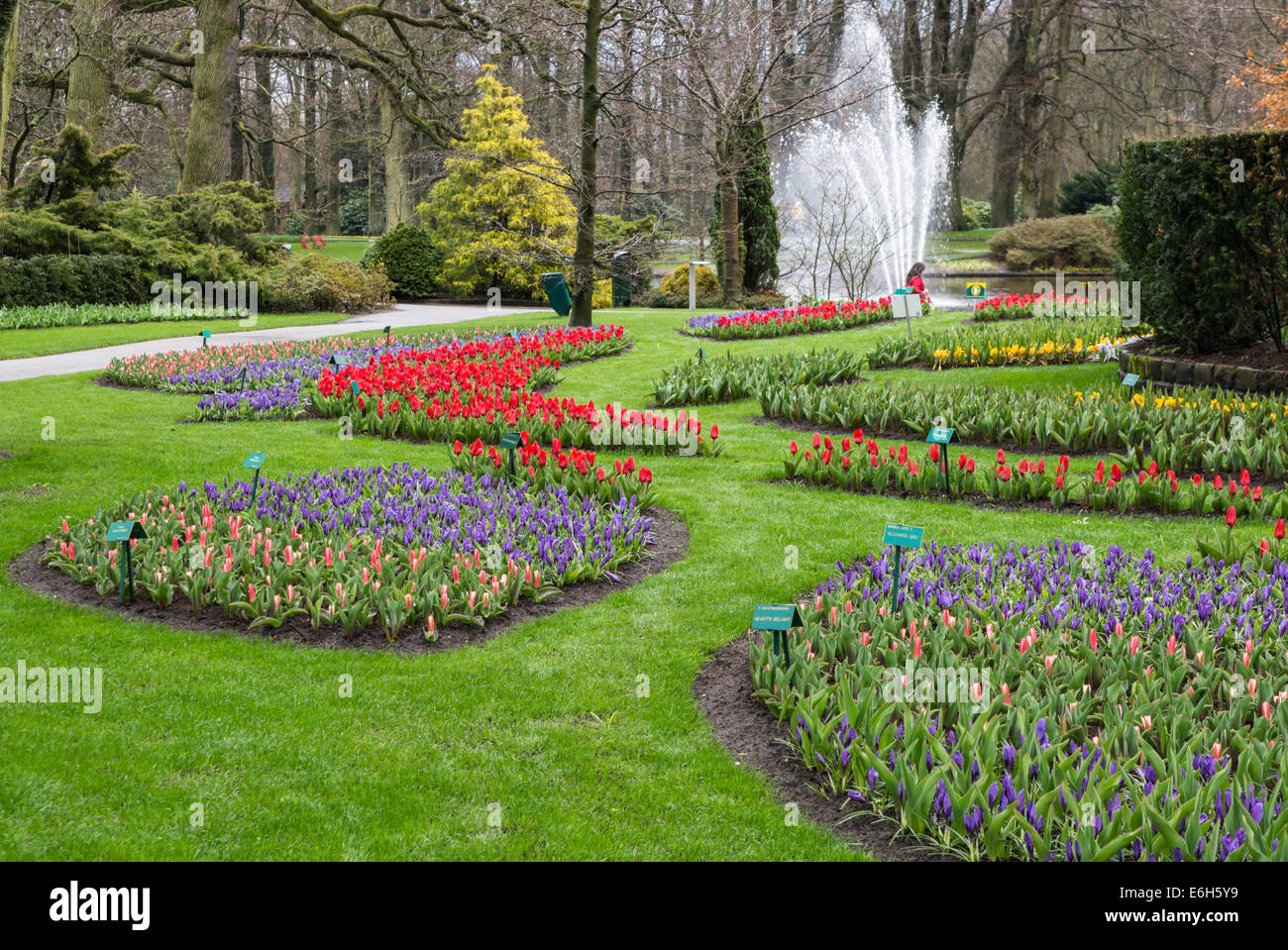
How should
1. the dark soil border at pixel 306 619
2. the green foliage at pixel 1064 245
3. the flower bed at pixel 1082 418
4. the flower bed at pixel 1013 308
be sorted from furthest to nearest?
the green foliage at pixel 1064 245, the flower bed at pixel 1013 308, the flower bed at pixel 1082 418, the dark soil border at pixel 306 619

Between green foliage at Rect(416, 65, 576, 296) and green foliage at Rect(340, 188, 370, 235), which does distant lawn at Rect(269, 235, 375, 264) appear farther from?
green foliage at Rect(416, 65, 576, 296)

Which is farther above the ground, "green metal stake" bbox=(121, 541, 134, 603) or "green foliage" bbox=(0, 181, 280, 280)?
"green foliage" bbox=(0, 181, 280, 280)

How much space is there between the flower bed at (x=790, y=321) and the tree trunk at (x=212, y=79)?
10269mm

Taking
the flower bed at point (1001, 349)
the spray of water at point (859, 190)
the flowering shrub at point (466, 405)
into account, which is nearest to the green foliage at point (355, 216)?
the spray of water at point (859, 190)

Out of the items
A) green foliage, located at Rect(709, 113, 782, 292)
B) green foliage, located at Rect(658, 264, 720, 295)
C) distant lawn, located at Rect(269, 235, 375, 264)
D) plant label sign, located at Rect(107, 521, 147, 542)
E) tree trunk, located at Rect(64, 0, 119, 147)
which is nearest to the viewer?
plant label sign, located at Rect(107, 521, 147, 542)

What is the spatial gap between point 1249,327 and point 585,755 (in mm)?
7832

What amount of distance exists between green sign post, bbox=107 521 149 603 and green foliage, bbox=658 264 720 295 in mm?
16549

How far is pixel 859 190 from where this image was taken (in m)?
24.0

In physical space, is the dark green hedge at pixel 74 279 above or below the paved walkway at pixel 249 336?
above

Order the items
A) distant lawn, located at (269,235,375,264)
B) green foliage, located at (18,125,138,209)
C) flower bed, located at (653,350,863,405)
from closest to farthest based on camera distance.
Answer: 1. flower bed, located at (653,350,863,405)
2. green foliage, located at (18,125,138,209)
3. distant lawn, located at (269,235,375,264)

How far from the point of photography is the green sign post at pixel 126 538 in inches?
186

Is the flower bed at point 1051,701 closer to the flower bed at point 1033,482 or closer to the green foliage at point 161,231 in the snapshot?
the flower bed at point 1033,482

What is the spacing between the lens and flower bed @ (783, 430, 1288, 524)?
21.5 ft

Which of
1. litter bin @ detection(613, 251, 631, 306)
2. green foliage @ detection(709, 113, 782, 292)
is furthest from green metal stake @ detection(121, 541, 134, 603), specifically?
litter bin @ detection(613, 251, 631, 306)
